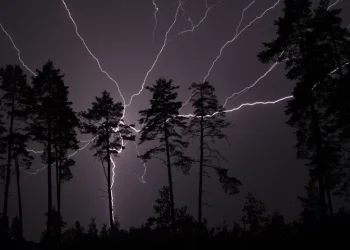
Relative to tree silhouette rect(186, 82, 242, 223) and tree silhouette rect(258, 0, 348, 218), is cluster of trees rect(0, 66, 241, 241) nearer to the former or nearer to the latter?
tree silhouette rect(186, 82, 242, 223)

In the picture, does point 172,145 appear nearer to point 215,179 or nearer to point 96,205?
point 215,179

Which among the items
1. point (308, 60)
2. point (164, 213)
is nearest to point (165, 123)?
point (164, 213)

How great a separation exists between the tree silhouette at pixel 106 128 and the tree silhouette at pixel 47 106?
1.82 metres

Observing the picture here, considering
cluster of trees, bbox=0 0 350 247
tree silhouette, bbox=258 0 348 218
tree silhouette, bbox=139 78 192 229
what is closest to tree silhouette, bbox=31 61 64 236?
cluster of trees, bbox=0 0 350 247

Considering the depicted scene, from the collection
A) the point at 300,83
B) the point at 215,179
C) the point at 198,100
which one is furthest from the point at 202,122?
the point at 215,179

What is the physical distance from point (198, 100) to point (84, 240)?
10204mm

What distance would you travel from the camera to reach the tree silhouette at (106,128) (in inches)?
648

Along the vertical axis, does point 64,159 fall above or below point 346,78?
below

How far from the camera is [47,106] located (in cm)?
1500

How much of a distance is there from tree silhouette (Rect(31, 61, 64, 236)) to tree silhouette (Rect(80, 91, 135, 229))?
1819 mm

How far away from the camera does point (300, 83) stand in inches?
443

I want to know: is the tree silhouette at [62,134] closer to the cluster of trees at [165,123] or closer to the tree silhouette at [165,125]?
the cluster of trees at [165,123]

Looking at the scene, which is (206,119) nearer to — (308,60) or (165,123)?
(165,123)

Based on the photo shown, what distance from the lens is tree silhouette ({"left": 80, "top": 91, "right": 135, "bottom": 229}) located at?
1645 cm
